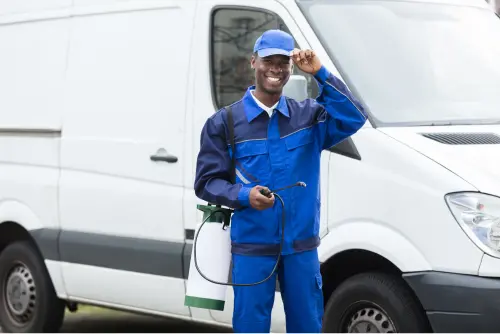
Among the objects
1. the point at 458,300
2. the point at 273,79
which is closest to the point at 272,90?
the point at 273,79

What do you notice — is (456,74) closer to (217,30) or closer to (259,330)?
(217,30)

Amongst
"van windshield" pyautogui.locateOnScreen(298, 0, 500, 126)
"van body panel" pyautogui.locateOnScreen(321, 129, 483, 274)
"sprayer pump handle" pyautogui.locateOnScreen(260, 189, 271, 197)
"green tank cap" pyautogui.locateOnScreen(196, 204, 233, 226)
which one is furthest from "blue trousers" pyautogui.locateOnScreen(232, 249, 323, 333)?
"van windshield" pyautogui.locateOnScreen(298, 0, 500, 126)

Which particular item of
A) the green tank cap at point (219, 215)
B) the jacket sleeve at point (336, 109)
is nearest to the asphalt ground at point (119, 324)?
the green tank cap at point (219, 215)

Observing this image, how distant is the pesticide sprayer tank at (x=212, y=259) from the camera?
18.5ft

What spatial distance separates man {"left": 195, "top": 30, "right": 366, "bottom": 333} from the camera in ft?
18.0

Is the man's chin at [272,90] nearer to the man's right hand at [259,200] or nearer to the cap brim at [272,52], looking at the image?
the cap brim at [272,52]

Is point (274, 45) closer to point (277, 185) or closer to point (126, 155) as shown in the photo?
point (277, 185)

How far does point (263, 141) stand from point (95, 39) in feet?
10.4

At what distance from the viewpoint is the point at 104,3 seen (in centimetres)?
840

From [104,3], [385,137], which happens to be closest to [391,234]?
[385,137]

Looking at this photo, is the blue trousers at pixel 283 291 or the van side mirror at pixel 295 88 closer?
the blue trousers at pixel 283 291

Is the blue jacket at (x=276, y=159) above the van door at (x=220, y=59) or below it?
below

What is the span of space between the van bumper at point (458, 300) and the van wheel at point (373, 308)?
0.09m

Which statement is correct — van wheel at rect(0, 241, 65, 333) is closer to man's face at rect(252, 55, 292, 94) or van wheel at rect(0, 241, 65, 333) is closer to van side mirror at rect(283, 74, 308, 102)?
van side mirror at rect(283, 74, 308, 102)
